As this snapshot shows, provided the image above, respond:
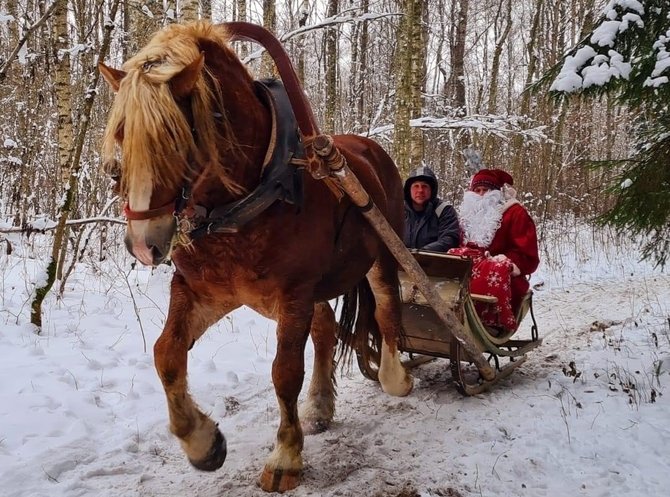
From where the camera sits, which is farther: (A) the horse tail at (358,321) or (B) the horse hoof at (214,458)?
(A) the horse tail at (358,321)

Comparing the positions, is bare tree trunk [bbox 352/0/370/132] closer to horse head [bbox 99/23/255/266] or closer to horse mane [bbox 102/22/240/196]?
horse mane [bbox 102/22/240/196]

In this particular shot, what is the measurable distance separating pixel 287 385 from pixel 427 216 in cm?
307

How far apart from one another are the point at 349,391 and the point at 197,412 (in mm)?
1840

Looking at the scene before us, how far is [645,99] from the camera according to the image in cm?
407

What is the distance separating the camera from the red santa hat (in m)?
4.87

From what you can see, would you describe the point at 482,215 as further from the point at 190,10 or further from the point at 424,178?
the point at 190,10

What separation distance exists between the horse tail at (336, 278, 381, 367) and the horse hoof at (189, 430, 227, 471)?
151 cm

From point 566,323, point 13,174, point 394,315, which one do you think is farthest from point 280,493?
point 13,174

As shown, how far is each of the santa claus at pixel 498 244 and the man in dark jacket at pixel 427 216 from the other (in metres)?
0.14

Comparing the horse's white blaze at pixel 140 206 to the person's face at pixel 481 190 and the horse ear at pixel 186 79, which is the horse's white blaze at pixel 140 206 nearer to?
the horse ear at pixel 186 79

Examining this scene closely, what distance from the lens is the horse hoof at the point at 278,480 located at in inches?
102

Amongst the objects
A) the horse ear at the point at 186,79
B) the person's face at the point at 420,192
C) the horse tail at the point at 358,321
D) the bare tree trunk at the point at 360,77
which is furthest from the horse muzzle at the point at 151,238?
the bare tree trunk at the point at 360,77

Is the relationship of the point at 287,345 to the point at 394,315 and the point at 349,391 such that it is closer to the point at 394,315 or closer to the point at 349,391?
the point at 394,315

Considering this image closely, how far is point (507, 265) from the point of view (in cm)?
439
